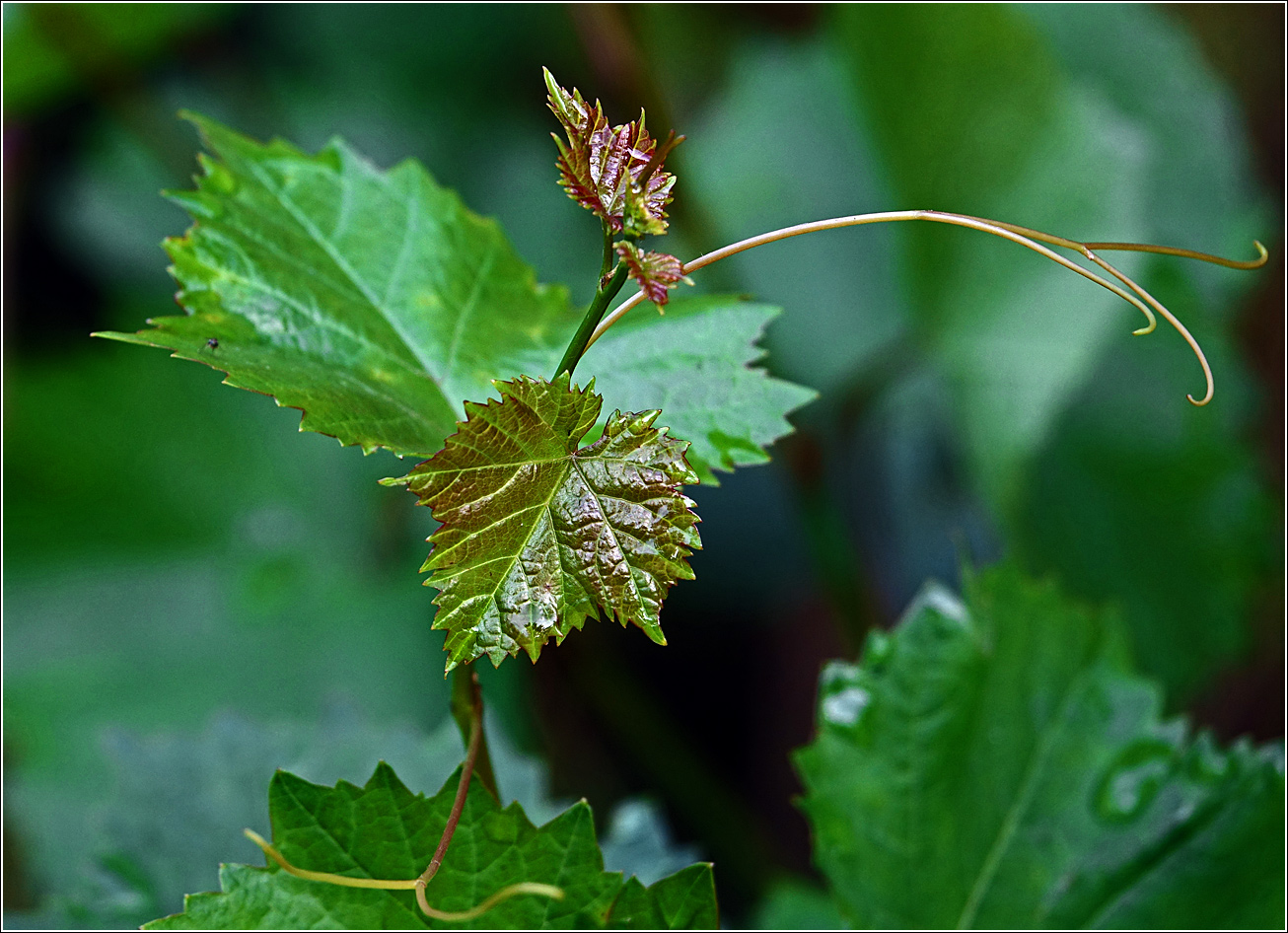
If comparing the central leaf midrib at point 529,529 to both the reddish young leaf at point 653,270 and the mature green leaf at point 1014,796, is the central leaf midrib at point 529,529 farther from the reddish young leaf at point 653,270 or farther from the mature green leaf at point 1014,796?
the mature green leaf at point 1014,796

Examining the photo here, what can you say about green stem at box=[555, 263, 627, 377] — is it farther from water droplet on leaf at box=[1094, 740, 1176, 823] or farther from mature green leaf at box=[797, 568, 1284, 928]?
water droplet on leaf at box=[1094, 740, 1176, 823]

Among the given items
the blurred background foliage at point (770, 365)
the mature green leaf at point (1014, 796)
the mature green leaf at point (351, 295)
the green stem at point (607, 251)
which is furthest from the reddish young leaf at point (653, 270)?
the blurred background foliage at point (770, 365)

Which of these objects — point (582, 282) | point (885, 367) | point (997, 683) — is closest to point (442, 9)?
point (582, 282)

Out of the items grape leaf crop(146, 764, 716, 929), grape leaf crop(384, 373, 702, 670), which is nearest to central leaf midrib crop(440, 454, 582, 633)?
grape leaf crop(384, 373, 702, 670)

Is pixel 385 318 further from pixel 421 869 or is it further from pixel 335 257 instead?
pixel 421 869

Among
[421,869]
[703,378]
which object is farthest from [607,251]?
[421,869]
